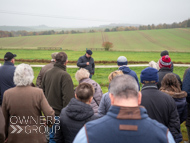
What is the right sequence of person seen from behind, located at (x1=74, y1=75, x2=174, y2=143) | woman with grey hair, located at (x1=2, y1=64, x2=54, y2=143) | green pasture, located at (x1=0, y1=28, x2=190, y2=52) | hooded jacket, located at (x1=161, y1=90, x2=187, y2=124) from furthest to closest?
green pasture, located at (x1=0, y1=28, x2=190, y2=52) → hooded jacket, located at (x1=161, y1=90, x2=187, y2=124) → woman with grey hair, located at (x1=2, y1=64, x2=54, y2=143) → person seen from behind, located at (x1=74, y1=75, x2=174, y2=143)

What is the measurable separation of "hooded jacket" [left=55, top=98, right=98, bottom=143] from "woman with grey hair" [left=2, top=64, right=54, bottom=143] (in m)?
0.47

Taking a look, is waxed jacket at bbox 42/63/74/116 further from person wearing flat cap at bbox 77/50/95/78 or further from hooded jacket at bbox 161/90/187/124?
person wearing flat cap at bbox 77/50/95/78

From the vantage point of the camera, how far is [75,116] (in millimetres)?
2592

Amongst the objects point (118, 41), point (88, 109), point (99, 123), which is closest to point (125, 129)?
point (99, 123)

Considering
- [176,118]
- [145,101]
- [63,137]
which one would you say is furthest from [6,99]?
[176,118]

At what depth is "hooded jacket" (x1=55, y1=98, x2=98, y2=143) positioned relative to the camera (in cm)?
258

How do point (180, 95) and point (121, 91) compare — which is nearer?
point (121, 91)

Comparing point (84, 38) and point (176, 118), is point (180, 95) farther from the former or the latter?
point (84, 38)

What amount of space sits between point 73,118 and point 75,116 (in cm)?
7

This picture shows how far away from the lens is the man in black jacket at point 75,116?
8.49 feet

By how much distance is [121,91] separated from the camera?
5.39 feet

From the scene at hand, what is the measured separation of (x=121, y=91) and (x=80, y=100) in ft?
4.31

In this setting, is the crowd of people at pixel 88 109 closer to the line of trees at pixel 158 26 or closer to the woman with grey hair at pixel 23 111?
the woman with grey hair at pixel 23 111

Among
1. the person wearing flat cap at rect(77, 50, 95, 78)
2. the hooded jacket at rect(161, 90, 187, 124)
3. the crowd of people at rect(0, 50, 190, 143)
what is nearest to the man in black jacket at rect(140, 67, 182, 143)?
the crowd of people at rect(0, 50, 190, 143)
